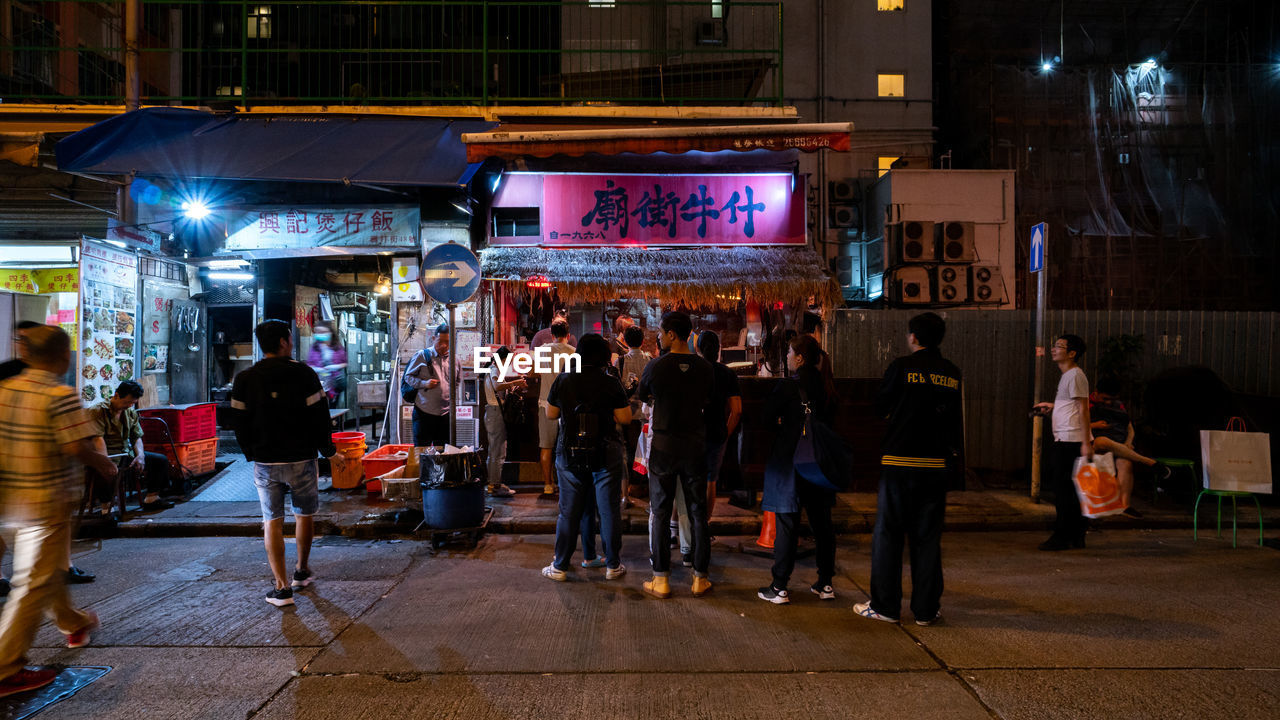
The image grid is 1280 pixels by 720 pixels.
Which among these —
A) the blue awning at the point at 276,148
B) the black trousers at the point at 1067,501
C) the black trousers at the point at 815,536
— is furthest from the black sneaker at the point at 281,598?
the black trousers at the point at 1067,501

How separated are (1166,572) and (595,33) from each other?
13426 millimetres

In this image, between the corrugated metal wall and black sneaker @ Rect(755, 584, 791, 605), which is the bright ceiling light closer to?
black sneaker @ Rect(755, 584, 791, 605)

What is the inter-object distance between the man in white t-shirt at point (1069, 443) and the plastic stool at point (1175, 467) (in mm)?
1918

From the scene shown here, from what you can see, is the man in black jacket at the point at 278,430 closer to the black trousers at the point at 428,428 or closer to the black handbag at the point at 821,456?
the black trousers at the point at 428,428

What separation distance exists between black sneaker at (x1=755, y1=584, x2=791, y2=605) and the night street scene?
54 mm

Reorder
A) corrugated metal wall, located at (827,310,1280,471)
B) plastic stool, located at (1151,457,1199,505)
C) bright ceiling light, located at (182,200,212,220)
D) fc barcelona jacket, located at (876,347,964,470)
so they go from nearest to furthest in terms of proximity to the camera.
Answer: fc barcelona jacket, located at (876,347,964,470)
plastic stool, located at (1151,457,1199,505)
corrugated metal wall, located at (827,310,1280,471)
bright ceiling light, located at (182,200,212,220)

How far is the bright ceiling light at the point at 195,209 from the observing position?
32.9ft

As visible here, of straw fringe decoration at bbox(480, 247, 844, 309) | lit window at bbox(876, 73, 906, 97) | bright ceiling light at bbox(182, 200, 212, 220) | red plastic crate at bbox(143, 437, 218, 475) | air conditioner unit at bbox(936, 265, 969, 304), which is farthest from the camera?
lit window at bbox(876, 73, 906, 97)

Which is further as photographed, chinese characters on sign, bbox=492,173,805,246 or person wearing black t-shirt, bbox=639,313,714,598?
chinese characters on sign, bbox=492,173,805,246

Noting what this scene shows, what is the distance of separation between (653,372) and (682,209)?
6083 millimetres

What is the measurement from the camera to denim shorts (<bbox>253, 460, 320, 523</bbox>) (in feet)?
16.4

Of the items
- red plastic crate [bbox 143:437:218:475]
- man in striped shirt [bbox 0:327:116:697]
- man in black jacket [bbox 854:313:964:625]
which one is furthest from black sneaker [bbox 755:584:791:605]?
red plastic crate [bbox 143:437:218:475]

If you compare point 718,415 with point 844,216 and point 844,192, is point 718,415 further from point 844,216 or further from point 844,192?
point 844,192

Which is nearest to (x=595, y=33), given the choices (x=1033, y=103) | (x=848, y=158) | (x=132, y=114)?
(x=848, y=158)
